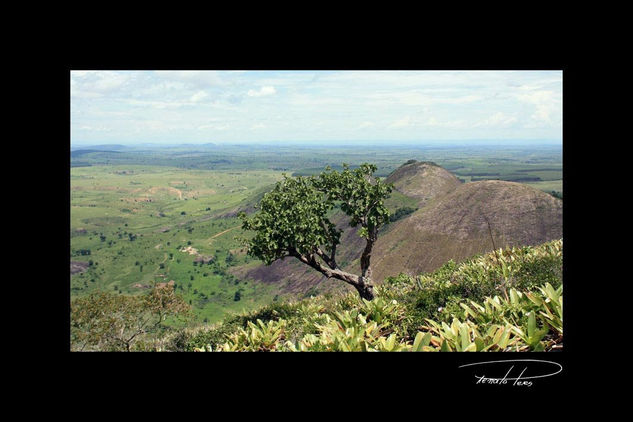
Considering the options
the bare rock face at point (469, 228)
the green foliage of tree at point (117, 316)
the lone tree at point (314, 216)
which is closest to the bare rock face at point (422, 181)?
the bare rock face at point (469, 228)

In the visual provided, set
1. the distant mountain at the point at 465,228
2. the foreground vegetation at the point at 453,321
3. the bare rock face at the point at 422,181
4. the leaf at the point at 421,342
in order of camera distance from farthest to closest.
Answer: the bare rock face at the point at 422,181 < the distant mountain at the point at 465,228 < the foreground vegetation at the point at 453,321 < the leaf at the point at 421,342

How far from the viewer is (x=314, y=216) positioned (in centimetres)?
938

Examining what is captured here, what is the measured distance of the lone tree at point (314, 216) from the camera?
9258mm

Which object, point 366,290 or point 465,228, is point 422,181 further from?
point 366,290

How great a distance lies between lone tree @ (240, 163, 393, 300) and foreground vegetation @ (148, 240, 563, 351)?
177 centimetres

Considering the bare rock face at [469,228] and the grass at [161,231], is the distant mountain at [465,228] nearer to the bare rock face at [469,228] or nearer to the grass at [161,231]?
the bare rock face at [469,228]

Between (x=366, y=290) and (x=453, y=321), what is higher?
(x=453, y=321)

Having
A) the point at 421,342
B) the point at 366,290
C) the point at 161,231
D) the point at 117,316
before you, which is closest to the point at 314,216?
the point at 366,290

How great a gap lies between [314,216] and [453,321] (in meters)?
5.53

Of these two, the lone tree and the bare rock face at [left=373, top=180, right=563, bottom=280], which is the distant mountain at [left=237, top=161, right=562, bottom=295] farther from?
the lone tree

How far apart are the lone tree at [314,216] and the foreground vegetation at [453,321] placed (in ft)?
5.79

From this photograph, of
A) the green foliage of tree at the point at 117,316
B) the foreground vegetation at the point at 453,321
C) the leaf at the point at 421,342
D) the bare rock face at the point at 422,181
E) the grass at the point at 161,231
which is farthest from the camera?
the grass at the point at 161,231
